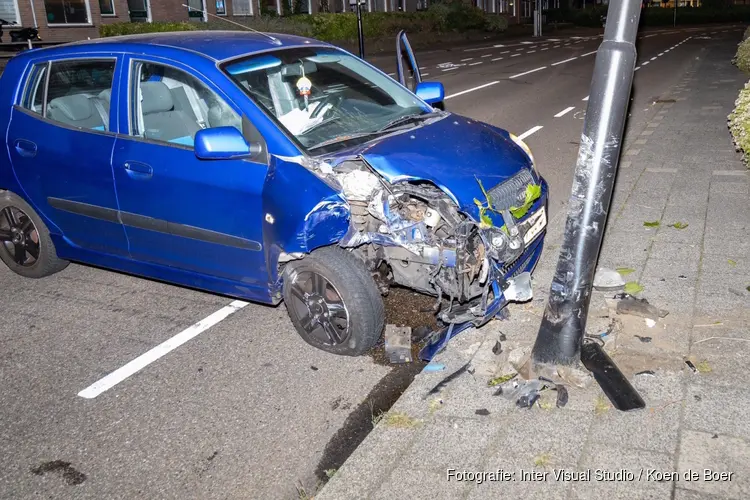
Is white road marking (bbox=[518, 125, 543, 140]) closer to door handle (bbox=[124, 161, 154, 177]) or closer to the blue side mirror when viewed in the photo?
the blue side mirror

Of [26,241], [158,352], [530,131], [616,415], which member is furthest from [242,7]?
[616,415]

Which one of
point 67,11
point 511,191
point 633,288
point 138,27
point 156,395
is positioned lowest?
point 156,395

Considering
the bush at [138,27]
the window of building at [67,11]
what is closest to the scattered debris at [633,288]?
the bush at [138,27]

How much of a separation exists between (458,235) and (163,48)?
2444 mm

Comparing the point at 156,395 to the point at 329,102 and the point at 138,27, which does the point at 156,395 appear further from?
the point at 138,27

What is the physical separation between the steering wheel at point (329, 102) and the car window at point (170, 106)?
61 cm

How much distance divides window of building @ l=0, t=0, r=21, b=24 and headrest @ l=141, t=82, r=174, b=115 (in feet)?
74.1

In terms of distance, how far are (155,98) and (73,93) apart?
0.85 m

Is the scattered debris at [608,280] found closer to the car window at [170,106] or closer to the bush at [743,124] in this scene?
the car window at [170,106]

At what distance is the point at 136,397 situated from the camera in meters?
4.10

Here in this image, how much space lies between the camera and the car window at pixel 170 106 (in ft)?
15.3

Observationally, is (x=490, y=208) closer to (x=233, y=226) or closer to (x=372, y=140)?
(x=372, y=140)

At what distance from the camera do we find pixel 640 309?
14.8 feet

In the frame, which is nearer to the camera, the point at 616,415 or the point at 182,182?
the point at 616,415
